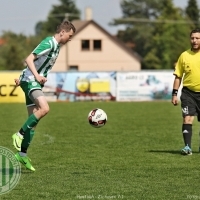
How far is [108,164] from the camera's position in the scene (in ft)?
33.1

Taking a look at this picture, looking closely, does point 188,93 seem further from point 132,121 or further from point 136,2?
point 136,2

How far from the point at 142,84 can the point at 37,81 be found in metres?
25.4

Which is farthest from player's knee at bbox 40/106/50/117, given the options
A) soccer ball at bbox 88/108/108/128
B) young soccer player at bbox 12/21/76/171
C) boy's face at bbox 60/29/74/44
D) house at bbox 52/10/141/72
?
house at bbox 52/10/141/72

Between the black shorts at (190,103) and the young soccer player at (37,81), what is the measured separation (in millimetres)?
2758

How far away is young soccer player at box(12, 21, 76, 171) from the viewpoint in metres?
9.40

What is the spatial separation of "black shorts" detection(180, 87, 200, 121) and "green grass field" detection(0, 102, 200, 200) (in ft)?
2.43

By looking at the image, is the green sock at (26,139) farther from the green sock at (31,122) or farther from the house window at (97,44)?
the house window at (97,44)

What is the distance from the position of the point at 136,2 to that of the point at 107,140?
339 ft

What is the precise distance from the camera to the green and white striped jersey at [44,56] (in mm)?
9406

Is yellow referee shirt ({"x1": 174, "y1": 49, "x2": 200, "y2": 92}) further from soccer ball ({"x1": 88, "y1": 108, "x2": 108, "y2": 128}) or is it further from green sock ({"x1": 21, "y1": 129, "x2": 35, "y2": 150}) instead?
green sock ({"x1": 21, "y1": 129, "x2": 35, "y2": 150})

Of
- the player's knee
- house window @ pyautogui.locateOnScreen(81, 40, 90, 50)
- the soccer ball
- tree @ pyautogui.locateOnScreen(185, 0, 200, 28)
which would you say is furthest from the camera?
tree @ pyautogui.locateOnScreen(185, 0, 200, 28)

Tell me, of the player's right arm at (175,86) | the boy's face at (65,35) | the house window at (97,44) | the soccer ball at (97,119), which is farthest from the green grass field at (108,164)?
the house window at (97,44)

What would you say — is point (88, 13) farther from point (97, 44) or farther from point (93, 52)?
point (93, 52)

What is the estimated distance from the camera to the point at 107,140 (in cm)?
1402
